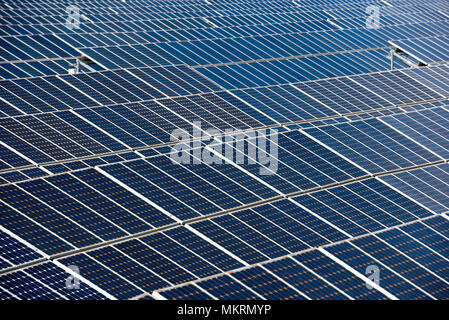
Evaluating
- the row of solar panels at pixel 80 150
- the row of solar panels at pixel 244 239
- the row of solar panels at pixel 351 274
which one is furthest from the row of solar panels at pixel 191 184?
the row of solar panels at pixel 351 274

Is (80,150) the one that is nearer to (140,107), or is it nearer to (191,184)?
(191,184)

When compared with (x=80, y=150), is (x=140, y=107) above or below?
above

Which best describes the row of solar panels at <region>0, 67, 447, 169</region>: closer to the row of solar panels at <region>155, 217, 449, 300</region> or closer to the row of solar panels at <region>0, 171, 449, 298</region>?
the row of solar panels at <region>0, 171, 449, 298</region>

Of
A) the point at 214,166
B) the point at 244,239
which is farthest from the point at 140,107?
the point at 244,239

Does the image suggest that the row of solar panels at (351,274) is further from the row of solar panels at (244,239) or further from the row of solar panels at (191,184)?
the row of solar panels at (191,184)

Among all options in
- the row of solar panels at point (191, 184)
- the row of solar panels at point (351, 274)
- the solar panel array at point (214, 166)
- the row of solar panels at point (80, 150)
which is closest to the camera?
the row of solar panels at point (351, 274)

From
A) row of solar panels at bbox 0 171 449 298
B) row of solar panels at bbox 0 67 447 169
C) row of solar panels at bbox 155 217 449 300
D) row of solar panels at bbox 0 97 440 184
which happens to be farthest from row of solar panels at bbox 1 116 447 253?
row of solar panels at bbox 0 67 447 169

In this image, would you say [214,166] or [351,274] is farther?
[214,166]

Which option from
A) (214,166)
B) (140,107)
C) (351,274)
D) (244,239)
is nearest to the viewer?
(351,274)

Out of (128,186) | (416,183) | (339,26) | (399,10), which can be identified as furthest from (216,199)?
(399,10)

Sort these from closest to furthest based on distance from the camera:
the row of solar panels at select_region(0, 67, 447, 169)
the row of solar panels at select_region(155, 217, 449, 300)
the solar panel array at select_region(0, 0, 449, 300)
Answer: the row of solar panels at select_region(155, 217, 449, 300)
the solar panel array at select_region(0, 0, 449, 300)
the row of solar panels at select_region(0, 67, 447, 169)
